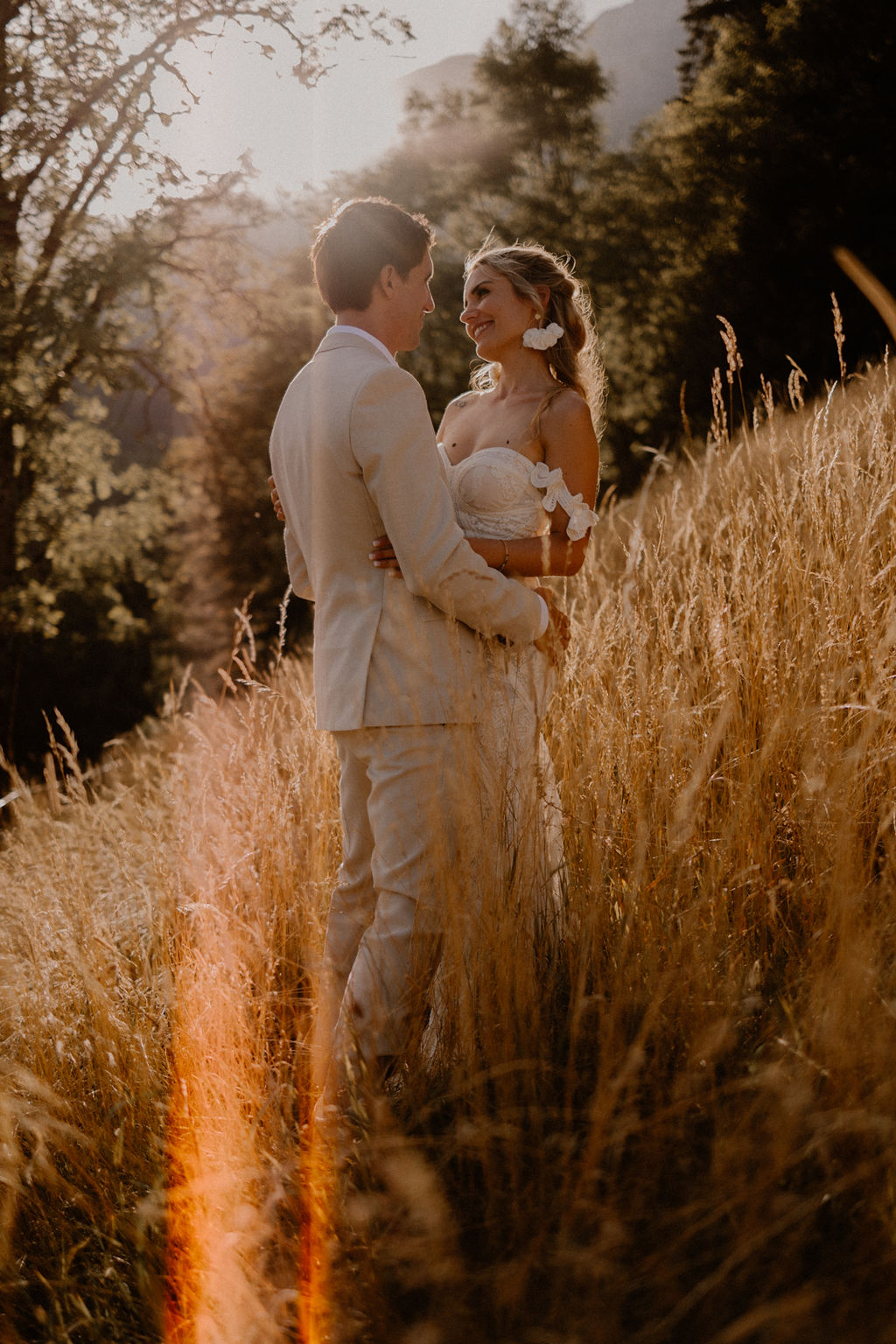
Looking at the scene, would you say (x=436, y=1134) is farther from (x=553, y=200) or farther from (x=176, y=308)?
(x=553, y=200)

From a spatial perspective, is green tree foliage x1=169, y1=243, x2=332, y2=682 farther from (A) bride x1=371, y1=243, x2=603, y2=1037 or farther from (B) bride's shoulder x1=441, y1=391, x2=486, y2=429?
(A) bride x1=371, y1=243, x2=603, y2=1037

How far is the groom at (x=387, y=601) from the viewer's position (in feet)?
7.36

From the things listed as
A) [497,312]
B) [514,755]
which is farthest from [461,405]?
[514,755]

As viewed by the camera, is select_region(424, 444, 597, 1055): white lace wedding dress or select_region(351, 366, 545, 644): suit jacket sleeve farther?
select_region(351, 366, 545, 644): suit jacket sleeve

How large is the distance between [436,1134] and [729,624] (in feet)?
5.06

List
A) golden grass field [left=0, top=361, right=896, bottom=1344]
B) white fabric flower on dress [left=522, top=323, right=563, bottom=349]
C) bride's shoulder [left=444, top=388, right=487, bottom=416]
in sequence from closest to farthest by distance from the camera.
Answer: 1. golden grass field [left=0, top=361, right=896, bottom=1344]
2. white fabric flower on dress [left=522, top=323, right=563, bottom=349]
3. bride's shoulder [left=444, top=388, right=487, bottom=416]

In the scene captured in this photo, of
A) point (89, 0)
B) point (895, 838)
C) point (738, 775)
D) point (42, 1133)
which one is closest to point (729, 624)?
point (738, 775)

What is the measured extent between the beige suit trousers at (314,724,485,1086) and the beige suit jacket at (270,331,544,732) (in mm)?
100

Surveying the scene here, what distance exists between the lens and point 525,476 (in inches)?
117

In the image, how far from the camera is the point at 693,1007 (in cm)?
193

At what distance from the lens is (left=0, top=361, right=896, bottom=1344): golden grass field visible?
4.99ft

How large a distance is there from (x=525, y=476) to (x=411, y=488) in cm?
82

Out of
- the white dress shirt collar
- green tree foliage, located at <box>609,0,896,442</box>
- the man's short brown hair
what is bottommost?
the white dress shirt collar

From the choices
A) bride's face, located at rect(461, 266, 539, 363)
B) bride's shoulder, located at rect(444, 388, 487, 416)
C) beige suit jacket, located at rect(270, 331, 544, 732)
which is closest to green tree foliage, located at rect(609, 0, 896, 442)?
bride's shoulder, located at rect(444, 388, 487, 416)
